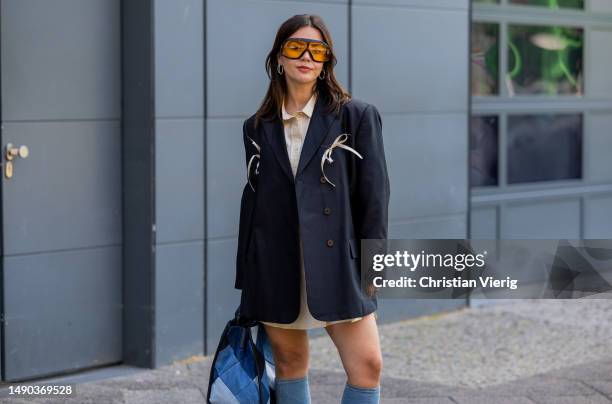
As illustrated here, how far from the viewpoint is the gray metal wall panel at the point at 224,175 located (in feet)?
22.6

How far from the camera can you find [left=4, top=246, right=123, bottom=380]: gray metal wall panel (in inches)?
251

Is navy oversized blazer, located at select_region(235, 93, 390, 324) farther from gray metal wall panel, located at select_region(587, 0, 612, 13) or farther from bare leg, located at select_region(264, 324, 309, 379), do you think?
gray metal wall panel, located at select_region(587, 0, 612, 13)

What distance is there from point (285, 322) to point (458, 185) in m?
4.16

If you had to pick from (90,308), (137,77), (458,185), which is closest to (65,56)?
(137,77)

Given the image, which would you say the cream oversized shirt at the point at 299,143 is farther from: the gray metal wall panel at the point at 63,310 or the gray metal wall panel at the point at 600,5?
the gray metal wall panel at the point at 600,5

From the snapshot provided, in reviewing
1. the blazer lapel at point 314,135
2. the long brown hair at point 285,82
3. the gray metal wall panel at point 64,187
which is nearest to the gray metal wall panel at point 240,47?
the gray metal wall panel at point 64,187

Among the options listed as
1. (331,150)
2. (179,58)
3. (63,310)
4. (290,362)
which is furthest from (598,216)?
(331,150)

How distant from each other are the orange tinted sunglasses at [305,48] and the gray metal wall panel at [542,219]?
4.88 metres

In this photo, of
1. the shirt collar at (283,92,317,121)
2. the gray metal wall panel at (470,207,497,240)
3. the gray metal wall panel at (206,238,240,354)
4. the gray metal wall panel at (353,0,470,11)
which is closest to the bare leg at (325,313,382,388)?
the shirt collar at (283,92,317,121)

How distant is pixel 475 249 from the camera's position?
8492 millimetres

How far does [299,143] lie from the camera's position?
178 inches

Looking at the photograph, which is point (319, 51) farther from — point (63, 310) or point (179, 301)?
point (63, 310)

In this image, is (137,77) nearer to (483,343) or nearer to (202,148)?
(202,148)

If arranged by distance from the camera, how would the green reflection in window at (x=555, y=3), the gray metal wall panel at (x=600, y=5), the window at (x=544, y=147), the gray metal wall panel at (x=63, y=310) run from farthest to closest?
the gray metal wall panel at (x=600, y=5) → the window at (x=544, y=147) → the green reflection in window at (x=555, y=3) → the gray metal wall panel at (x=63, y=310)
